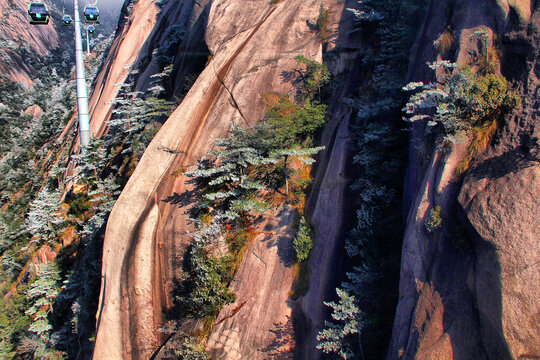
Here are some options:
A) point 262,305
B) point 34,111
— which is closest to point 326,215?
point 262,305

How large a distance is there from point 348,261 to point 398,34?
849cm

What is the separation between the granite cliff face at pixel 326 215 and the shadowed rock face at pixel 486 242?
24 millimetres

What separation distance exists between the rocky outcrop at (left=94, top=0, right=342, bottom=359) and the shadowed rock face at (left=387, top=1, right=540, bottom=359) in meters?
4.79

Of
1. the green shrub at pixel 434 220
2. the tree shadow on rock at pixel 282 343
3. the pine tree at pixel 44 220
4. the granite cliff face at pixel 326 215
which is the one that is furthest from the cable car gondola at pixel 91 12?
the green shrub at pixel 434 220

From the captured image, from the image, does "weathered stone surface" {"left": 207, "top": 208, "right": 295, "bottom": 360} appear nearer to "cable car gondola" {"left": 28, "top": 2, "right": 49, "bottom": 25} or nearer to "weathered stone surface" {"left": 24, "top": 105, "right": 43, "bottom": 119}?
Result: "cable car gondola" {"left": 28, "top": 2, "right": 49, "bottom": 25}

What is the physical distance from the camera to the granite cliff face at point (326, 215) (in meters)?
6.21

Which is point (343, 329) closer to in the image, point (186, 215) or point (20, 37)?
point (186, 215)

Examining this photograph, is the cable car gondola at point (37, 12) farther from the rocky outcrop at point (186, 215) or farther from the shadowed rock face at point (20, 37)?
the shadowed rock face at point (20, 37)

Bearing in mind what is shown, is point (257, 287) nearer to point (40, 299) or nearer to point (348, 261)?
point (348, 261)

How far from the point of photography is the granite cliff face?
621 centimetres

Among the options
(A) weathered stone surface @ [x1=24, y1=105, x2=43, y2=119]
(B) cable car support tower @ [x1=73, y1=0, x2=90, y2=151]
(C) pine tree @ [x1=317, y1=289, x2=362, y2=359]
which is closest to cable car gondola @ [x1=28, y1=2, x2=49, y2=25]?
(B) cable car support tower @ [x1=73, y1=0, x2=90, y2=151]

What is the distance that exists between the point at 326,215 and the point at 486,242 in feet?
17.7

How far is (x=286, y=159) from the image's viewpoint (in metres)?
11.8

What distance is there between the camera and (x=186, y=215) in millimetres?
12375
